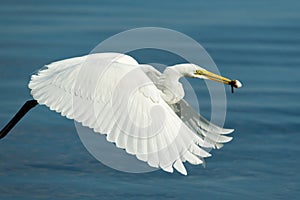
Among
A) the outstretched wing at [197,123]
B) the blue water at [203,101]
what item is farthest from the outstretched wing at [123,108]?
the blue water at [203,101]

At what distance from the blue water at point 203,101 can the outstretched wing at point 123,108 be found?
4.23 feet

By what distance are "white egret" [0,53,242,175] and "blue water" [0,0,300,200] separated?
1093 millimetres

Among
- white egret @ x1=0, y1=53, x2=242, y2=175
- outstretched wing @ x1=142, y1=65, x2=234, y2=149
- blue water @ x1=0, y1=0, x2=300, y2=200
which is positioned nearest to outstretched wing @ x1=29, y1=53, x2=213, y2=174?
white egret @ x1=0, y1=53, x2=242, y2=175

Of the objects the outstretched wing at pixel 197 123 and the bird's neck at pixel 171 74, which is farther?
the bird's neck at pixel 171 74

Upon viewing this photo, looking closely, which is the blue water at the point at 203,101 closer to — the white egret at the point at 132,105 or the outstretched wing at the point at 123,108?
the white egret at the point at 132,105

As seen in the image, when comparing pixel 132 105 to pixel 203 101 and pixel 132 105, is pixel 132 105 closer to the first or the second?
pixel 132 105

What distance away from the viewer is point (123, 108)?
6461 mm

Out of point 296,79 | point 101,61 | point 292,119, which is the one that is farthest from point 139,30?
point 101,61

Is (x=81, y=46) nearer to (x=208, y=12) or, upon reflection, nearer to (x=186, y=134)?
(x=208, y=12)

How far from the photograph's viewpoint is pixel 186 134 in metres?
6.31

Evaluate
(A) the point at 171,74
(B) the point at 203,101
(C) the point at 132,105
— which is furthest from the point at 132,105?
(B) the point at 203,101

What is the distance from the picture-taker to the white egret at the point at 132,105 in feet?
20.3

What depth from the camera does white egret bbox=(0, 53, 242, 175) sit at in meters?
6.19

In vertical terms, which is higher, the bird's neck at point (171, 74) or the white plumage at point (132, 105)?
the bird's neck at point (171, 74)
